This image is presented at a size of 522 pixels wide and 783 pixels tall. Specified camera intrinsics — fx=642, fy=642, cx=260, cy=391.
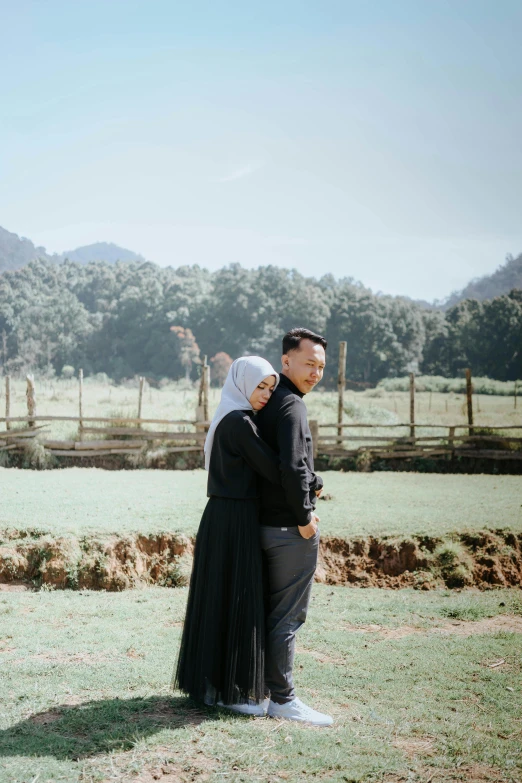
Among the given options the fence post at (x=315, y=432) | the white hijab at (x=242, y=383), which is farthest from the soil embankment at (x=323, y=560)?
the fence post at (x=315, y=432)

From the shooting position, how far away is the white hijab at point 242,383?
2.87 meters

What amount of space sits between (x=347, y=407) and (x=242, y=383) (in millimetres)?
15336

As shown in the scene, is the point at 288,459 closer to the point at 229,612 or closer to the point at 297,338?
the point at 297,338

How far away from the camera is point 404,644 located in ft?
13.8

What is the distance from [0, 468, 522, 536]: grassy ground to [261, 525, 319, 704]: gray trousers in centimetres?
349

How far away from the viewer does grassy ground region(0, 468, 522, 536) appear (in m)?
6.54

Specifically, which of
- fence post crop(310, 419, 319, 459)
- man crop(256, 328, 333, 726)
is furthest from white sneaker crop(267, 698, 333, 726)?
fence post crop(310, 419, 319, 459)

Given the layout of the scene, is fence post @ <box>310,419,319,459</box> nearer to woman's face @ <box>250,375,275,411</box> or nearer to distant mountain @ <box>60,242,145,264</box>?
woman's face @ <box>250,375,275,411</box>

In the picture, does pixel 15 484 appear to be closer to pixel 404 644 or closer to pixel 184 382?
pixel 404 644

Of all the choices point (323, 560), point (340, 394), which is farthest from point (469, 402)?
point (323, 560)

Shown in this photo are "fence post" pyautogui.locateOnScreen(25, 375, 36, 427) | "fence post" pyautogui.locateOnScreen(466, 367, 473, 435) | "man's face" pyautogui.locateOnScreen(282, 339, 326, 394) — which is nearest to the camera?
"man's face" pyautogui.locateOnScreen(282, 339, 326, 394)

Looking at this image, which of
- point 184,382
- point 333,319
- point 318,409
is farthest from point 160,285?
point 318,409

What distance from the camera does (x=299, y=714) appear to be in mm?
2896

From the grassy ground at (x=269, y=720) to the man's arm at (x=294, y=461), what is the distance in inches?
38.0
